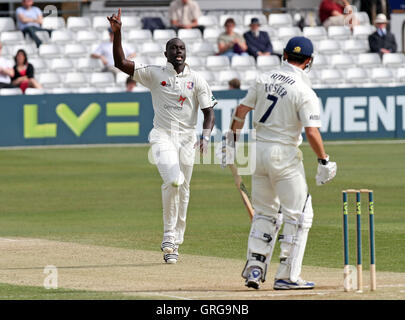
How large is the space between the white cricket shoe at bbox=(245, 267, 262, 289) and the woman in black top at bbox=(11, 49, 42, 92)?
16.6m

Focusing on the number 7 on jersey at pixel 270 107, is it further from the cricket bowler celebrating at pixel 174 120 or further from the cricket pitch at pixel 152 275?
the cricket bowler celebrating at pixel 174 120

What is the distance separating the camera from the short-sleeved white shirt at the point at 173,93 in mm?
10906

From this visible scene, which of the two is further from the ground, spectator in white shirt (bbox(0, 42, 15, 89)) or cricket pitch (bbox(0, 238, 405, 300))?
spectator in white shirt (bbox(0, 42, 15, 89))

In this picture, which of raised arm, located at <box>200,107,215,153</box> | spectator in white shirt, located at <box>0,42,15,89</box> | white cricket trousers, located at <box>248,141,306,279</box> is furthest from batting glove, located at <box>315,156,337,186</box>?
spectator in white shirt, located at <box>0,42,15,89</box>

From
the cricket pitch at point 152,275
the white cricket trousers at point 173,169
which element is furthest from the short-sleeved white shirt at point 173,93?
the cricket pitch at point 152,275

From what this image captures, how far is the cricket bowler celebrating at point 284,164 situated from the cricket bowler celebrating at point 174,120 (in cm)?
203

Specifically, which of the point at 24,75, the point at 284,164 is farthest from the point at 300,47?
the point at 24,75

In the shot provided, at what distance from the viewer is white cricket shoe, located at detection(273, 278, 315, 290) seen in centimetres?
866

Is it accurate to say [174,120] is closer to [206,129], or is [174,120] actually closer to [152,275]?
[206,129]

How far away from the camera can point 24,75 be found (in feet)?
81.1

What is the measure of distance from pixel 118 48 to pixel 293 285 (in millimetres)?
3212

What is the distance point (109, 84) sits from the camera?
1030 inches

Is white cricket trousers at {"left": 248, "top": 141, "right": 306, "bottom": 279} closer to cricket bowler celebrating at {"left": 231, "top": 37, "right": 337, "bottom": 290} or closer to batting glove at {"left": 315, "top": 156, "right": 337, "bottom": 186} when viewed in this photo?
cricket bowler celebrating at {"left": 231, "top": 37, "right": 337, "bottom": 290}
